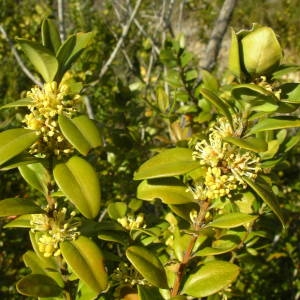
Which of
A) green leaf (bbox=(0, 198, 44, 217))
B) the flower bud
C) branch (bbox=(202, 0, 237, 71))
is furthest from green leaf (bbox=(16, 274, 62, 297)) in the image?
branch (bbox=(202, 0, 237, 71))

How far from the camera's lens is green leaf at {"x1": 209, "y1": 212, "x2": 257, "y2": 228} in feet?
3.42

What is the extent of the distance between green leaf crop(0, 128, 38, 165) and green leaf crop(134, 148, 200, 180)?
0.25 metres

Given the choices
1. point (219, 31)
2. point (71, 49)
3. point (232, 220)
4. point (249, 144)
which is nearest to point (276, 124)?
point (249, 144)

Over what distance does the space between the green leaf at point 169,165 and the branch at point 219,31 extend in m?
1.45

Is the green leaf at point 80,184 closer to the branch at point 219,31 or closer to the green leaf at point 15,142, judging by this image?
the green leaf at point 15,142

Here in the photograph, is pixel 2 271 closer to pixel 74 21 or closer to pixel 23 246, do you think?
pixel 23 246

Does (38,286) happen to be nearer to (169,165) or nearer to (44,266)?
(44,266)

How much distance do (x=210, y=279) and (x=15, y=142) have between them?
599mm

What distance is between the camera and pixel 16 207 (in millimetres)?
950

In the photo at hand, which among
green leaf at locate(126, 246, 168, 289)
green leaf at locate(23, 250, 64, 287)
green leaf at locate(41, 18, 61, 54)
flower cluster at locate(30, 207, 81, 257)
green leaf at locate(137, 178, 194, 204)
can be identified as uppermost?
green leaf at locate(41, 18, 61, 54)

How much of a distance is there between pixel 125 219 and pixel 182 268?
0.81ft

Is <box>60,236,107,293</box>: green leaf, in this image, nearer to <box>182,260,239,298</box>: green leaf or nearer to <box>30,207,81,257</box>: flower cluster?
<box>30,207,81,257</box>: flower cluster

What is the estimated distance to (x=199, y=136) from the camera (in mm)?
1126

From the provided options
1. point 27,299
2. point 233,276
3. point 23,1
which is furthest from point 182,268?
point 23,1
